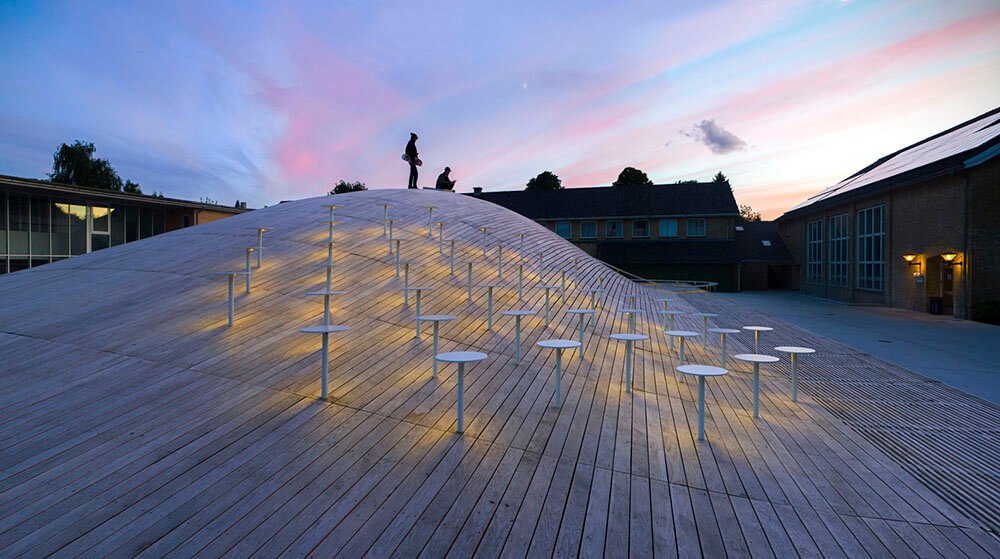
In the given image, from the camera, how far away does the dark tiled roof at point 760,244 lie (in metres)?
30.7

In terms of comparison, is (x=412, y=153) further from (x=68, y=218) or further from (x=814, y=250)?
(x=814, y=250)

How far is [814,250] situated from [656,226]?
993 centimetres

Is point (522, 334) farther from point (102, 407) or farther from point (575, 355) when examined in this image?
point (102, 407)

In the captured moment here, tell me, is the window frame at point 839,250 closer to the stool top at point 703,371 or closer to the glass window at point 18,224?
the stool top at point 703,371

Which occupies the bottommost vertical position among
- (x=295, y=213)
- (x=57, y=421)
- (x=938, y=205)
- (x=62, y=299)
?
(x=57, y=421)

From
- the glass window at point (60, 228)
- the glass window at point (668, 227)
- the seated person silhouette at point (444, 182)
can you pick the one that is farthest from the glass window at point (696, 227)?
the glass window at point (60, 228)

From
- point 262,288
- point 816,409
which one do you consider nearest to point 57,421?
point 262,288

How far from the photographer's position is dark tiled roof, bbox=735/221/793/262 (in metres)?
30.7

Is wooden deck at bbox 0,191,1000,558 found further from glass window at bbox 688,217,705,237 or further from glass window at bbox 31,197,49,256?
glass window at bbox 688,217,705,237

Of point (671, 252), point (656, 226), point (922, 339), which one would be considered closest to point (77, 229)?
point (922, 339)

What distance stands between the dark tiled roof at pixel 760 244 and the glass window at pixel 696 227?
299 centimetres

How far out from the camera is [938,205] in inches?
682

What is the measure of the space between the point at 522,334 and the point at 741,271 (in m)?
30.0

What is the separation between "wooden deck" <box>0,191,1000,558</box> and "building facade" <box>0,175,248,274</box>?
1344 centimetres
